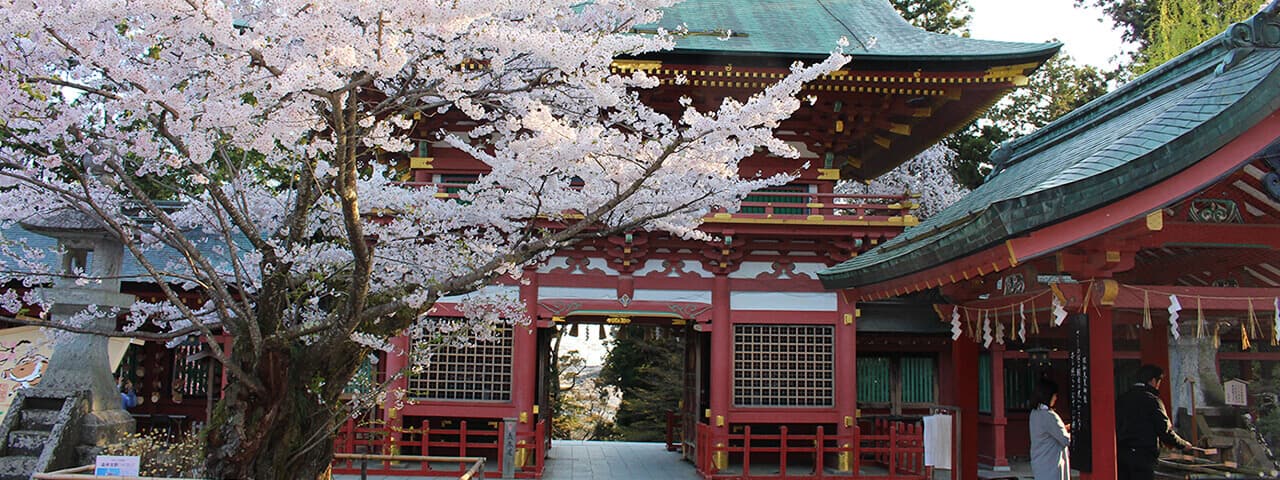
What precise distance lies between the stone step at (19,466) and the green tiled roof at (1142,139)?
334 inches

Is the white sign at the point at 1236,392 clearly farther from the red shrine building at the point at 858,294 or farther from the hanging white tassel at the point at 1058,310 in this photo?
the hanging white tassel at the point at 1058,310

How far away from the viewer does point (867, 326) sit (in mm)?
12961

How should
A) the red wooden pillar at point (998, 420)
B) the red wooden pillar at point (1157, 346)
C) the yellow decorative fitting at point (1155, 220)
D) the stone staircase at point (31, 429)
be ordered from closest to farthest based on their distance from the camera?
the yellow decorative fitting at point (1155, 220)
the stone staircase at point (31, 429)
the red wooden pillar at point (1157, 346)
the red wooden pillar at point (998, 420)

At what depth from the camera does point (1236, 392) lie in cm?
1104

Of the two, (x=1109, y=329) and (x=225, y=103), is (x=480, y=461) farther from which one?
(x=1109, y=329)

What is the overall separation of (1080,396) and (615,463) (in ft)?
25.4

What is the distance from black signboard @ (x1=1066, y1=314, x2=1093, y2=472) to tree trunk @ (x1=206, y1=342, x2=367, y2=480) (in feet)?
17.9

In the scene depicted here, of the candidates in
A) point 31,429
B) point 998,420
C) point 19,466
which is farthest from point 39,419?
point 998,420

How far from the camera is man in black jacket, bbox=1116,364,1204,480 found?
7.50 metres

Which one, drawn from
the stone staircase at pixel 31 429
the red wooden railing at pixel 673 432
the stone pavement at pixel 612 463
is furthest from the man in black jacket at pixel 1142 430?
the stone staircase at pixel 31 429

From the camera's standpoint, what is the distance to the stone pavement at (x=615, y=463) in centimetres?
1227

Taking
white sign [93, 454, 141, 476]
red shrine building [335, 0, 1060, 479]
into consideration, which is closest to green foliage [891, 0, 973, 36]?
red shrine building [335, 0, 1060, 479]

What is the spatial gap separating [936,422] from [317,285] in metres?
6.73

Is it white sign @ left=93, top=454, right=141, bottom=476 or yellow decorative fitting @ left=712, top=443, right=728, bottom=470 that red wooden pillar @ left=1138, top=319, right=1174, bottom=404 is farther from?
white sign @ left=93, top=454, right=141, bottom=476
